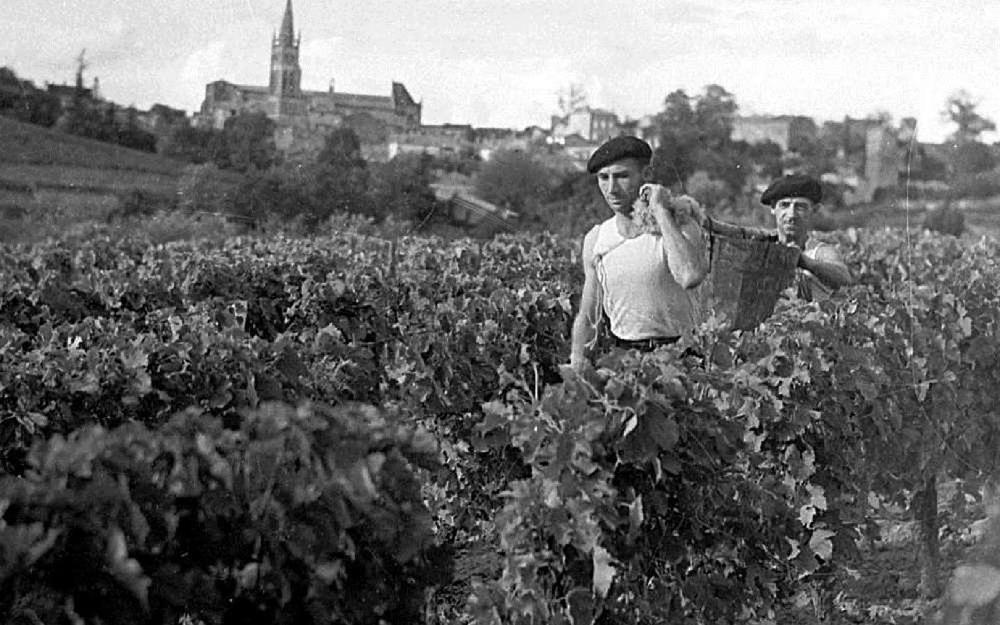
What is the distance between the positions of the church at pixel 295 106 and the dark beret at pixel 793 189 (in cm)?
2736

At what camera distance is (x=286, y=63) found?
1374 inches

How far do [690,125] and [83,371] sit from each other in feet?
156

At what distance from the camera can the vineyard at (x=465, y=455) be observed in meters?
2.65

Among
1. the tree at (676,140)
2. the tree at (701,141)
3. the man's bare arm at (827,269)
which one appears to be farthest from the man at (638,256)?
the tree at (701,141)

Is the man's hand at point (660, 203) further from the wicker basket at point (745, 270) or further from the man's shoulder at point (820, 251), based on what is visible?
the man's shoulder at point (820, 251)

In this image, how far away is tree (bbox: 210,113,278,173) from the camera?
35138mm

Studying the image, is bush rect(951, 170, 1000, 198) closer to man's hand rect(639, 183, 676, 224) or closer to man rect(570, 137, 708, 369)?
man rect(570, 137, 708, 369)

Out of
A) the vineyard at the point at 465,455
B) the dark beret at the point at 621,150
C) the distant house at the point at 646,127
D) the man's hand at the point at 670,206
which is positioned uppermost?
the distant house at the point at 646,127

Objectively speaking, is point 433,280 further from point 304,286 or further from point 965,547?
point 965,547

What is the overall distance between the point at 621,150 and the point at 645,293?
0.57 m

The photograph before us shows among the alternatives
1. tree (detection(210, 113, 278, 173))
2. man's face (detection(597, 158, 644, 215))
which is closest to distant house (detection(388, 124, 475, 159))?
tree (detection(210, 113, 278, 173))

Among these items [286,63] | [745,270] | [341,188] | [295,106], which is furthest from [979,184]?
[295,106]

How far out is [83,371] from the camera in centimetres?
484

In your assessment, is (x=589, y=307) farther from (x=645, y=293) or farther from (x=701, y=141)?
(x=701, y=141)
